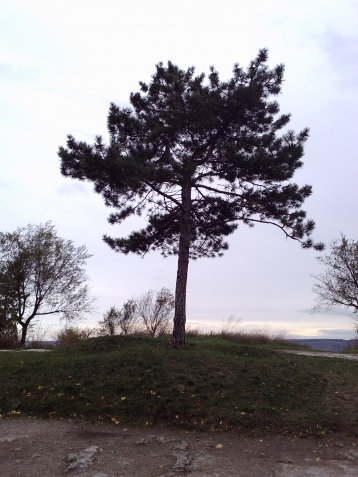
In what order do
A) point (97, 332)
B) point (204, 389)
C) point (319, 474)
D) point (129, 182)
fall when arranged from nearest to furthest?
point (319, 474), point (204, 389), point (129, 182), point (97, 332)

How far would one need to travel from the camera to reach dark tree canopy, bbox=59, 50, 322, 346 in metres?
9.56

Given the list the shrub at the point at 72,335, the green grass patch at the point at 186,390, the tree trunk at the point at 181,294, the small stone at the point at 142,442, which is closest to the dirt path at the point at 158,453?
the small stone at the point at 142,442

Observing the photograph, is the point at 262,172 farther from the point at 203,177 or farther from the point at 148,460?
the point at 148,460

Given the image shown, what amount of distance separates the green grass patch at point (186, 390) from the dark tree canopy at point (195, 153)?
185 cm

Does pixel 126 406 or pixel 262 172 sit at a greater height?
pixel 262 172

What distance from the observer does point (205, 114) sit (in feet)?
32.3

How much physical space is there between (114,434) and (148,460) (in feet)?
3.67

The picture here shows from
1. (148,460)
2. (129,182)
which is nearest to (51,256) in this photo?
(129,182)

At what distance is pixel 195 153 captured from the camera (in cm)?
1106

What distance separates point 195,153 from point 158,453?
7.89m

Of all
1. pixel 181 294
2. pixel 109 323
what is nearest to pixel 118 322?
pixel 109 323

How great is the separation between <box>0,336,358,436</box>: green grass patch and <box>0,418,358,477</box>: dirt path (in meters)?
0.39

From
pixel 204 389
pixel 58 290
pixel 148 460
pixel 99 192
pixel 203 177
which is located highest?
pixel 203 177

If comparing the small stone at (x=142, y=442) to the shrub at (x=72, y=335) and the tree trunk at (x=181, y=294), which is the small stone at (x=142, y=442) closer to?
the tree trunk at (x=181, y=294)
